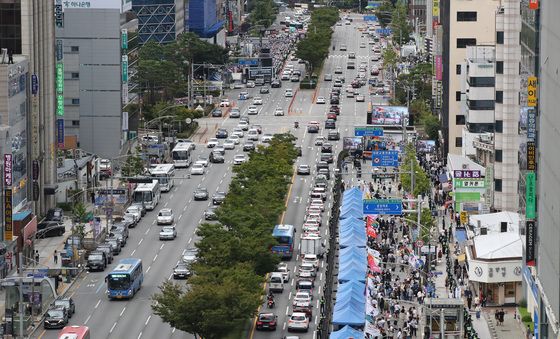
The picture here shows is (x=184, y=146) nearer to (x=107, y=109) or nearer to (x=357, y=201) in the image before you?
(x=107, y=109)

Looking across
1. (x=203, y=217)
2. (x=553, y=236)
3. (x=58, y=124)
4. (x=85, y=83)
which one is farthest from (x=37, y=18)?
(x=553, y=236)

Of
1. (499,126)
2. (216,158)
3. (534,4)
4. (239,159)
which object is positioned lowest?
(216,158)

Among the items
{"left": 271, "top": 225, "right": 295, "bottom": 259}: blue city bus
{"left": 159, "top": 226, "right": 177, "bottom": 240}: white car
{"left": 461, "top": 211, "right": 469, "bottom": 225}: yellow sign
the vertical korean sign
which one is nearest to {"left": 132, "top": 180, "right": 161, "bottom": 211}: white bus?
{"left": 159, "top": 226, "right": 177, "bottom": 240}: white car

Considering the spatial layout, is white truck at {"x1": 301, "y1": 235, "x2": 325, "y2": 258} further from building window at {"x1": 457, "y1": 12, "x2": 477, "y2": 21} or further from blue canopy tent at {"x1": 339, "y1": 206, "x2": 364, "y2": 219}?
building window at {"x1": 457, "y1": 12, "x2": 477, "y2": 21}

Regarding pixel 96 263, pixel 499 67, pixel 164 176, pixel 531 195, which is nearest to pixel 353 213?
pixel 499 67

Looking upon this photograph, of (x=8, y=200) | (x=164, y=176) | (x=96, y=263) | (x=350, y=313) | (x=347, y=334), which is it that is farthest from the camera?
(x=164, y=176)

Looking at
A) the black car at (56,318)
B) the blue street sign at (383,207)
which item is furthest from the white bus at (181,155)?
the black car at (56,318)

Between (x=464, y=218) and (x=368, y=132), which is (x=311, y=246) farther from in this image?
(x=368, y=132)
